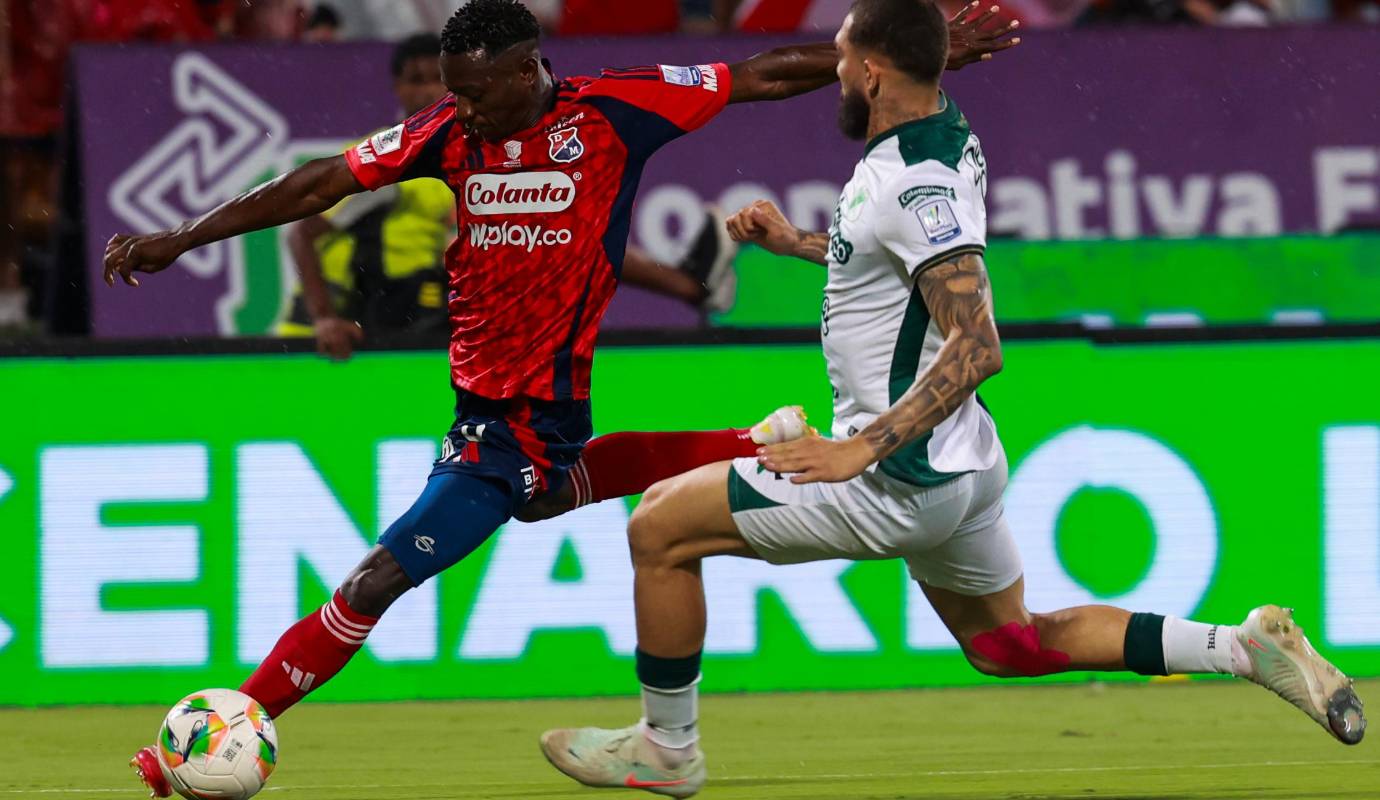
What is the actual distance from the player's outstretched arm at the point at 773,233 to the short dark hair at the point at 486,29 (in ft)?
2.46

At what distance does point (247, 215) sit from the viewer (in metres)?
6.20

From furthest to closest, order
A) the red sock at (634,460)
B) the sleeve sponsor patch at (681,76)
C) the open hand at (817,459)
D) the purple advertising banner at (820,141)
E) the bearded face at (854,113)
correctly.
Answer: the purple advertising banner at (820,141)
the red sock at (634,460)
the sleeve sponsor patch at (681,76)
the bearded face at (854,113)
the open hand at (817,459)

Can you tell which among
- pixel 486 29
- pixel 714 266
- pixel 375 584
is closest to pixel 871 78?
pixel 486 29

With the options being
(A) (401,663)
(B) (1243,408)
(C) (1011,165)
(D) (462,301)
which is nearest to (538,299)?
(D) (462,301)

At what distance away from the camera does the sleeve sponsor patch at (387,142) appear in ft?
20.5

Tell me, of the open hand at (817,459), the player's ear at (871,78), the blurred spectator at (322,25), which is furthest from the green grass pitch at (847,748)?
the blurred spectator at (322,25)

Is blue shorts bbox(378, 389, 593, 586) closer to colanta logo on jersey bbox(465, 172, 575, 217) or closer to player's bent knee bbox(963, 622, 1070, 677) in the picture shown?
colanta logo on jersey bbox(465, 172, 575, 217)

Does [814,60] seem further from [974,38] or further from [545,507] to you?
[545,507]

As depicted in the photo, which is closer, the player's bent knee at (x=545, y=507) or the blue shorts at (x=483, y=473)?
the blue shorts at (x=483, y=473)

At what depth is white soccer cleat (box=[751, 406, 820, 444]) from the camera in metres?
5.41

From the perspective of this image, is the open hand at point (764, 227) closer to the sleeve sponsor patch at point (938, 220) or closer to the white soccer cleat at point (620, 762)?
the sleeve sponsor patch at point (938, 220)

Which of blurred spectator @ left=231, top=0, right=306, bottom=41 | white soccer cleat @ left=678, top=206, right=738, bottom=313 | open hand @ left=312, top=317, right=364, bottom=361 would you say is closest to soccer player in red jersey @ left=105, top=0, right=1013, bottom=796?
open hand @ left=312, top=317, right=364, bottom=361

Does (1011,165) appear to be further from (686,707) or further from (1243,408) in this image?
(686,707)

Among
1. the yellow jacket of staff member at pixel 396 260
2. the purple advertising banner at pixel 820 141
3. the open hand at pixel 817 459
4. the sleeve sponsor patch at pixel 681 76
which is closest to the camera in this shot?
the open hand at pixel 817 459
